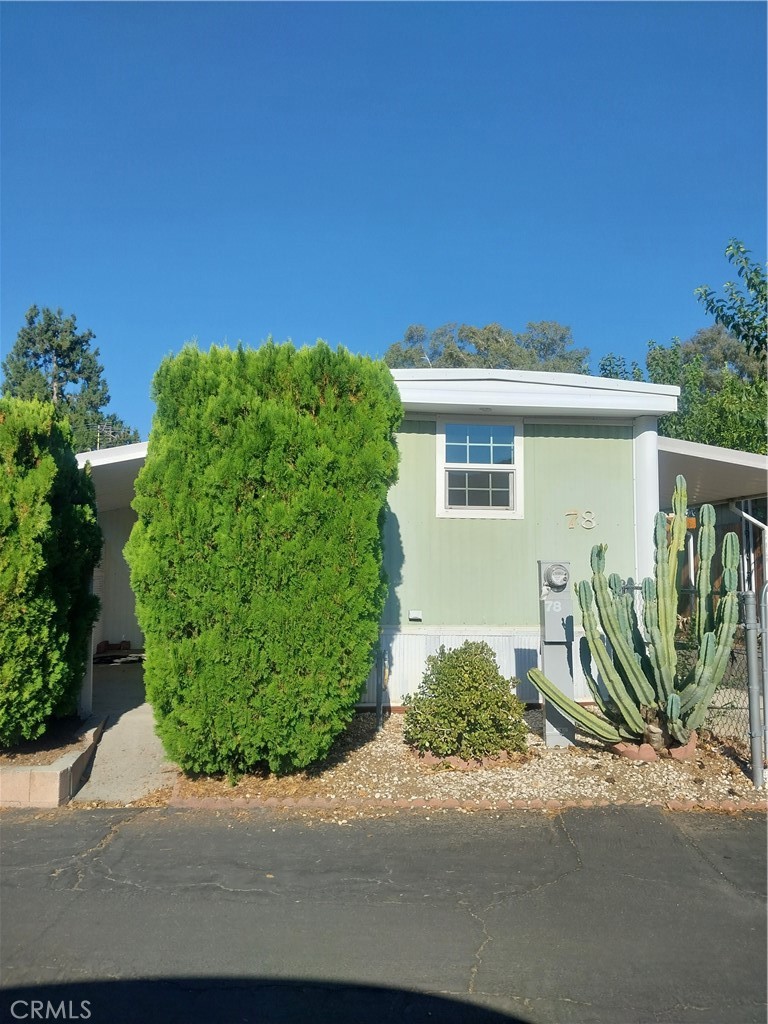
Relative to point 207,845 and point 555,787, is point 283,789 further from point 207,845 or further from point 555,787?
point 555,787

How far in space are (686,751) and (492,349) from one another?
33536 millimetres

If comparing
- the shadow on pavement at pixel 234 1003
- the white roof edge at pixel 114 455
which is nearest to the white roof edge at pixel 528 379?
the white roof edge at pixel 114 455

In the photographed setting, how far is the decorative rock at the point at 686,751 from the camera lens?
6.16m

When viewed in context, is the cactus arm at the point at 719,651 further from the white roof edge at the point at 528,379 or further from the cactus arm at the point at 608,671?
the white roof edge at the point at 528,379

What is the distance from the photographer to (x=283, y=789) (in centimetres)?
579

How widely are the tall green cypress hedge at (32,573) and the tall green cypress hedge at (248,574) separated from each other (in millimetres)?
800

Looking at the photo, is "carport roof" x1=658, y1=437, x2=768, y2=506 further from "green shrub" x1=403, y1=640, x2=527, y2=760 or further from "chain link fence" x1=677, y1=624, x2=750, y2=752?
"green shrub" x1=403, y1=640, x2=527, y2=760

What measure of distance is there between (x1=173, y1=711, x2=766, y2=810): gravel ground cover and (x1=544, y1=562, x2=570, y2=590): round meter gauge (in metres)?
1.44

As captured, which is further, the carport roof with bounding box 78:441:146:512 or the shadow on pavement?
the carport roof with bounding box 78:441:146:512

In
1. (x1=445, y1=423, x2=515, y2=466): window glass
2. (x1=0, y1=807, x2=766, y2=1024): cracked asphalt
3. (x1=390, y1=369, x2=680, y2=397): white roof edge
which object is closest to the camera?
(x1=0, y1=807, x2=766, y2=1024): cracked asphalt

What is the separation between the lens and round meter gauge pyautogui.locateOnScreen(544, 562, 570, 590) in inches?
274

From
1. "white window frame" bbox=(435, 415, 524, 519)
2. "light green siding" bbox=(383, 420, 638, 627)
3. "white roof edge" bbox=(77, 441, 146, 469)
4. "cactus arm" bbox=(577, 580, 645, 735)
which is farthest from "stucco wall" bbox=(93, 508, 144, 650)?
"cactus arm" bbox=(577, 580, 645, 735)

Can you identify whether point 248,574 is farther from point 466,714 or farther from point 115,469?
point 115,469

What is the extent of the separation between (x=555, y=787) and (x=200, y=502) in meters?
3.43
